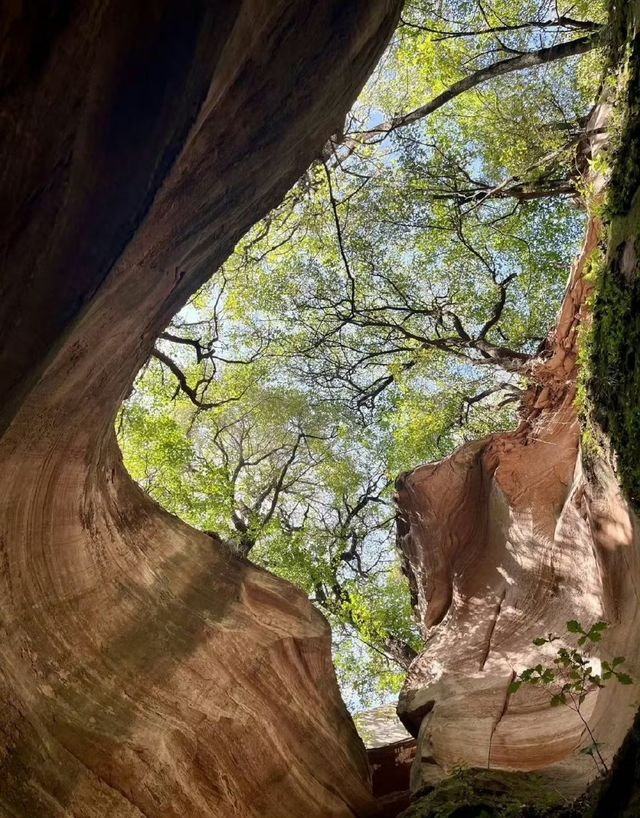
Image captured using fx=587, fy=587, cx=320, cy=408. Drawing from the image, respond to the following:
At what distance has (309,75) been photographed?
397 centimetres

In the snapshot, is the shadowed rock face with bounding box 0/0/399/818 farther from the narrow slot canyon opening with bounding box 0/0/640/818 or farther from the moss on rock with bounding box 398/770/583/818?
the moss on rock with bounding box 398/770/583/818

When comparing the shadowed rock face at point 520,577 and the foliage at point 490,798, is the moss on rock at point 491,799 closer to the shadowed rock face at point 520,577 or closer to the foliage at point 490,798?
the foliage at point 490,798

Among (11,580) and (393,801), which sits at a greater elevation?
(11,580)

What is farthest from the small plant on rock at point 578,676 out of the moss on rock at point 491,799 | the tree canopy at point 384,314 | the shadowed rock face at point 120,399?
the tree canopy at point 384,314

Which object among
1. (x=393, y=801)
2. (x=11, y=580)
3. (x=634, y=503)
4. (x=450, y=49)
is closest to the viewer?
(x=11, y=580)

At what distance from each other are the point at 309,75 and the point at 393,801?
7.03 meters

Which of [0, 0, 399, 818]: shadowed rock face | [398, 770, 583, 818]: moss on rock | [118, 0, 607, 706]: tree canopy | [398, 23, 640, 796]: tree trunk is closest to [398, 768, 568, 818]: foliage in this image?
[398, 770, 583, 818]: moss on rock

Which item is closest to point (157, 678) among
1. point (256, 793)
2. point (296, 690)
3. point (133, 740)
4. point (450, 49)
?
point (133, 740)

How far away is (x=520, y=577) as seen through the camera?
8898mm

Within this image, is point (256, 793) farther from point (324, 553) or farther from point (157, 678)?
point (324, 553)

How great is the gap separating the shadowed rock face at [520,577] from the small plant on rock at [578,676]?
0.12m

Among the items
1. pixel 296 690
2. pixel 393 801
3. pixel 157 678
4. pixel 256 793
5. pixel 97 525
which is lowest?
pixel 393 801

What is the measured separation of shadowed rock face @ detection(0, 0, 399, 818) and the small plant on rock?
2459mm

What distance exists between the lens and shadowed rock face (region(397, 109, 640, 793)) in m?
5.77
